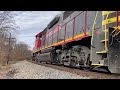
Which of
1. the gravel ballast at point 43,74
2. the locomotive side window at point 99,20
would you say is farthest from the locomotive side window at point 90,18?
the gravel ballast at point 43,74

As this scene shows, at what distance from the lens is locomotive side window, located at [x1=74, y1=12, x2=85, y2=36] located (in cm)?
1135

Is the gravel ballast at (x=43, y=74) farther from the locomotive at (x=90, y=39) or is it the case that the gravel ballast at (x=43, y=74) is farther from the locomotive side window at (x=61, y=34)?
the locomotive side window at (x=61, y=34)

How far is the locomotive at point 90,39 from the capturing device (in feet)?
26.3

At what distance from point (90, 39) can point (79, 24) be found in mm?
1746

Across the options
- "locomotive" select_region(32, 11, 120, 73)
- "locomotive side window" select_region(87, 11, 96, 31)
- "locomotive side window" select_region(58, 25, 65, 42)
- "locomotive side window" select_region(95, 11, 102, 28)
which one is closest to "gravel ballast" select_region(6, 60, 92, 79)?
"locomotive" select_region(32, 11, 120, 73)

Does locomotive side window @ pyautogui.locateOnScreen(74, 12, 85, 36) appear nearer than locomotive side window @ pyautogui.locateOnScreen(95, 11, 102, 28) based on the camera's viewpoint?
No

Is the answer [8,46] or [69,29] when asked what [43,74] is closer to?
[69,29]

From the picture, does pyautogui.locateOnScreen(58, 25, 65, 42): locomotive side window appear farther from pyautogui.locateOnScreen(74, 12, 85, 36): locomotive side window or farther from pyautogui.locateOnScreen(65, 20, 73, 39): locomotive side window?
pyautogui.locateOnScreen(74, 12, 85, 36): locomotive side window

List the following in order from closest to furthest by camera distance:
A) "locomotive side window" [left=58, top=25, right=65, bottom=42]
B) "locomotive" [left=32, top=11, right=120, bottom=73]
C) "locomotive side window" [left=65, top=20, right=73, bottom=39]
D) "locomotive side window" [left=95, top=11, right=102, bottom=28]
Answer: "locomotive" [left=32, top=11, right=120, bottom=73] < "locomotive side window" [left=95, top=11, right=102, bottom=28] < "locomotive side window" [left=65, top=20, right=73, bottom=39] < "locomotive side window" [left=58, top=25, right=65, bottom=42]

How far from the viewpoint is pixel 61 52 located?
15406 mm

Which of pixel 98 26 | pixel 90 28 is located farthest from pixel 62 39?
pixel 98 26

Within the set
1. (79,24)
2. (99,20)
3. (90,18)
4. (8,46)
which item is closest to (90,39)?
(90,18)
